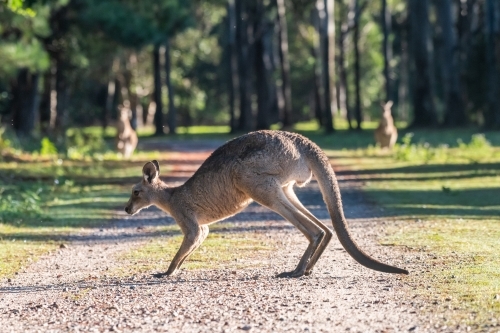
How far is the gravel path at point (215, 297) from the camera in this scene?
7.34 m

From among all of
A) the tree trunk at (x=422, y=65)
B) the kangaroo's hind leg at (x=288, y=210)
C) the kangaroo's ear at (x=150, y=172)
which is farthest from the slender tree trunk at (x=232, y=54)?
the kangaroo's hind leg at (x=288, y=210)

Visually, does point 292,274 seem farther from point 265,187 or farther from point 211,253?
point 211,253

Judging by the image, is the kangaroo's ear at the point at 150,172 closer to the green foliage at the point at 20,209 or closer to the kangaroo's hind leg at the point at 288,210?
the kangaroo's hind leg at the point at 288,210

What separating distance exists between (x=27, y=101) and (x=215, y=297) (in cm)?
3134

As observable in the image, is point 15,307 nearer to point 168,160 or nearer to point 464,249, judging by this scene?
point 464,249

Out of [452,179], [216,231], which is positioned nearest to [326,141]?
[452,179]

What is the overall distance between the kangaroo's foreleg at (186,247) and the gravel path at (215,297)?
117 mm

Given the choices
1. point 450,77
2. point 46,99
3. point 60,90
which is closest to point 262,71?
point 60,90

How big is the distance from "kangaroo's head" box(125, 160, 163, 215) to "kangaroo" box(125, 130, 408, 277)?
1.13 ft

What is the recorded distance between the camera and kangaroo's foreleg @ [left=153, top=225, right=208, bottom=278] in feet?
32.2

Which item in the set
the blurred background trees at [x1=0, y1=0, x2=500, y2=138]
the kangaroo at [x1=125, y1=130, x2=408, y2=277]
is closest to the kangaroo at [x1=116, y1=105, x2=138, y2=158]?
the blurred background trees at [x1=0, y1=0, x2=500, y2=138]

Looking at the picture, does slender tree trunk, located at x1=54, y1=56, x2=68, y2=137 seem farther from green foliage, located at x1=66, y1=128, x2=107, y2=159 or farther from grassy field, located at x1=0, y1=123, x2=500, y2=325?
grassy field, located at x1=0, y1=123, x2=500, y2=325

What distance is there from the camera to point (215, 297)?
27.8ft

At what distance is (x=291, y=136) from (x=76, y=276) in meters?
2.46
